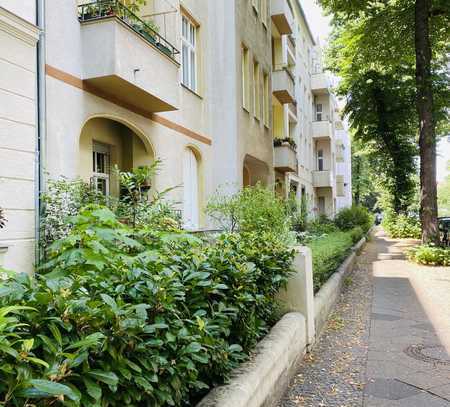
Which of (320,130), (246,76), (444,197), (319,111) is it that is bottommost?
(444,197)

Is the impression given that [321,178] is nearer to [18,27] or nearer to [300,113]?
[300,113]

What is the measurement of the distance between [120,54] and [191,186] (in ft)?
16.9

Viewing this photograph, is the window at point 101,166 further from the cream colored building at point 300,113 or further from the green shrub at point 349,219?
the green shrub at point 349,219

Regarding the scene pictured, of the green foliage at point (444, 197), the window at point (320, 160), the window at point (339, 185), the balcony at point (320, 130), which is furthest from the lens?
the green foliage at point (444, 197)

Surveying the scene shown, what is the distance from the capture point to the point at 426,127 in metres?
14.2

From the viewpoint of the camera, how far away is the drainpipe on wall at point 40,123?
646 centimetres

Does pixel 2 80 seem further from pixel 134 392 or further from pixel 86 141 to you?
pixel 134 392

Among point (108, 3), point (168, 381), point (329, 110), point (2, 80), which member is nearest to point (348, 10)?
point (108, 3)

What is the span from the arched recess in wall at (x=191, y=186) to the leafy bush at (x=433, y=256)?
6.74 meters

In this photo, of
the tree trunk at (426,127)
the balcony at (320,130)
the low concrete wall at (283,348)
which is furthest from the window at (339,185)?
the low concrete wall at (283,348)

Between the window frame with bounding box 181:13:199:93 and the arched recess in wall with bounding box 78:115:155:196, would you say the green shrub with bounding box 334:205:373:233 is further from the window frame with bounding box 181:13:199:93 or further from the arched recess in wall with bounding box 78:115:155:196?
the arched recess in wall with bounding box 78:115:155:196

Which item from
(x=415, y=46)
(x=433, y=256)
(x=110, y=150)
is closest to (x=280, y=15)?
(x=415, y=46)

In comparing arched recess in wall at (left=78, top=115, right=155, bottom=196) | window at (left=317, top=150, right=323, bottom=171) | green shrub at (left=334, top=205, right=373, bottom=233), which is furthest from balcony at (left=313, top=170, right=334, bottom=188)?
arched recess in wall at (left=78, top=115, right=155, bottom=196)

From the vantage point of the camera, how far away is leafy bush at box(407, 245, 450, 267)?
515 inches
